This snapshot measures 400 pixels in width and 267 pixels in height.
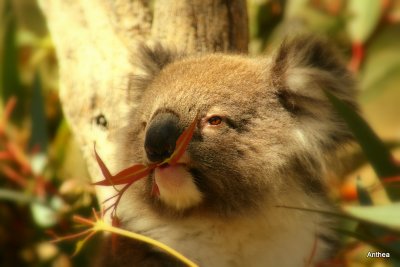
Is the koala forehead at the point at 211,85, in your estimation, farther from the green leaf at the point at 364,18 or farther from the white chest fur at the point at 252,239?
the green leaf at the point at 364,18

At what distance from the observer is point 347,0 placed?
4309 mm

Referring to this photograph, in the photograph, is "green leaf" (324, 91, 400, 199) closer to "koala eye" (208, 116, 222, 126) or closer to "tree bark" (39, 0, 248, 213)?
"koala eye" (208, 116, 222, 126)

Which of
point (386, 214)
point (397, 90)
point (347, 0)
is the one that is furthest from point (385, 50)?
point (386, 214)

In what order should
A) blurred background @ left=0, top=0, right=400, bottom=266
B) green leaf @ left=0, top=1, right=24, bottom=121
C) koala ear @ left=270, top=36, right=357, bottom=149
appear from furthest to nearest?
green leaf @ left=0, top=1, right=24, bottom=121 → blurred background @ left=0, top=0, right=400, bottom=266 → koala ear @ left=270, top=36, right=357, bottom=149

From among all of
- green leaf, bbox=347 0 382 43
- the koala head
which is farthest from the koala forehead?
green leaf, bbox=347 0 382 43

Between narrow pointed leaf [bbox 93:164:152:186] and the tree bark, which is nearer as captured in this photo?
narrow pointed leaf [bbox 93:164:152:186]

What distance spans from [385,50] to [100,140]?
2422 millimetres

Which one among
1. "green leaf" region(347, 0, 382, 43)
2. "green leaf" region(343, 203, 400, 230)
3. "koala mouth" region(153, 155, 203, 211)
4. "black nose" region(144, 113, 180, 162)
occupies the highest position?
"green leaf" region(347, 0, 382, 43)

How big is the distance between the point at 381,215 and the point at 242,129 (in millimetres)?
868

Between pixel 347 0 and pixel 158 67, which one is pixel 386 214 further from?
pixel 347 0

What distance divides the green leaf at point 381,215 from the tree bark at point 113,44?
1.27 meters

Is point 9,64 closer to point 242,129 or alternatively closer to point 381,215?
point 242,129

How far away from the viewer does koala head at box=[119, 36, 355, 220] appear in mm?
2217

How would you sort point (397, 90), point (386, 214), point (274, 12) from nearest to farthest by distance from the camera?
1. point (386, 214)
2. point (274, 12)
3. point (397, 90)
